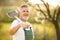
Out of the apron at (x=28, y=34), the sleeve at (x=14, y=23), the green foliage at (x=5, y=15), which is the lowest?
the apron at (x=28, y=34)

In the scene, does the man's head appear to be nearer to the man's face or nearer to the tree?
the man's face

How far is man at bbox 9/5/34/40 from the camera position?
1.13 meters

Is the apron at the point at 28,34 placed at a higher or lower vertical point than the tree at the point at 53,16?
lower

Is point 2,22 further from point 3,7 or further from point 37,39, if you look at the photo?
point 37,39

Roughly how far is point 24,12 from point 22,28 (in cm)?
14

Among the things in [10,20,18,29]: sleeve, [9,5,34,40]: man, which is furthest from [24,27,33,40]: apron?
[10,20,18,29]: sleeve

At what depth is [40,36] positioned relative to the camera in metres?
1.15

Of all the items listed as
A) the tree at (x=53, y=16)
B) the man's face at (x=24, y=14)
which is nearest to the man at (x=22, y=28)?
the man's face at (x=24, y=14)

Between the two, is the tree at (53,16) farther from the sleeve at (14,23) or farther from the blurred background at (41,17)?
the sleeve at (14,23)

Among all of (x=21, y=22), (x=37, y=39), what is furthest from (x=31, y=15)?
(x=37, y=39)

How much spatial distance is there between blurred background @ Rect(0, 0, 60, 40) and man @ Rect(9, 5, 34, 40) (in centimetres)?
4

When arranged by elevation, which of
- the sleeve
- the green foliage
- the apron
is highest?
the green foliage

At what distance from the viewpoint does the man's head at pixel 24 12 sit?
1153mm

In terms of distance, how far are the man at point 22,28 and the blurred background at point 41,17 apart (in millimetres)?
35
